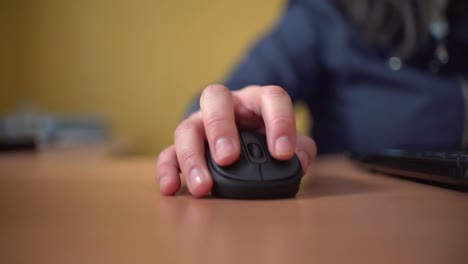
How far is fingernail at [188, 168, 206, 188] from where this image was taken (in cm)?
41

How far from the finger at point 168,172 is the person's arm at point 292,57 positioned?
1.67 ft

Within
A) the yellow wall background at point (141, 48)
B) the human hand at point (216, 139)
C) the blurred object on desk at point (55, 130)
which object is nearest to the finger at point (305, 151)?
the human hand at point (216, 139)

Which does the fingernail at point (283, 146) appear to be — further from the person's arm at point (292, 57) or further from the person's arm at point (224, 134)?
→ the person's arm at point (292, 57)

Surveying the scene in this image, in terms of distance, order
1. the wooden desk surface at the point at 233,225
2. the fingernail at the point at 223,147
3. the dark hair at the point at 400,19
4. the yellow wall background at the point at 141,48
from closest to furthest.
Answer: the wooden desk surface at the point at 233,225 < the fingernail at the point at 223,147 < the dark hair at the point at 400,19 < the yellow wall background at the point at 141,48

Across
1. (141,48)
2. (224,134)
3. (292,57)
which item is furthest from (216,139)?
(141,48)

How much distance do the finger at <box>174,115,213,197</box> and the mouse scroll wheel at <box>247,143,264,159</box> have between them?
4cm

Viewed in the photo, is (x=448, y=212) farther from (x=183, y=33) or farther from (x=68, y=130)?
(x=183, y=33)

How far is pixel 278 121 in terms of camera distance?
0.42m

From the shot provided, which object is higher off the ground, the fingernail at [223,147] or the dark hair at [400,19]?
the dark hair at [400,19]

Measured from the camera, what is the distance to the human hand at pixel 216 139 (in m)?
0.41

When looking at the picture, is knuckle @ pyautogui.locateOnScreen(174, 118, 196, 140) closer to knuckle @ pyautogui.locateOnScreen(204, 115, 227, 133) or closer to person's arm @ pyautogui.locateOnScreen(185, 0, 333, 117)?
knuckle @ pyautogui.locateOnScreen(204, 115, 227, 133)

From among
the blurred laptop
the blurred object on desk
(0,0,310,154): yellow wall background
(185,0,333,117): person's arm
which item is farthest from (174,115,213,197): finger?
(0,0,310,154): yellow wall background

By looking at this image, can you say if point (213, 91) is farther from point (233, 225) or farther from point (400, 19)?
point (400, 19)

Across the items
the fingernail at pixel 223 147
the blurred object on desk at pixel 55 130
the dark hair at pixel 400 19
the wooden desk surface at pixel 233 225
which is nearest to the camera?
the wooden desk surface at pixel 233 225
